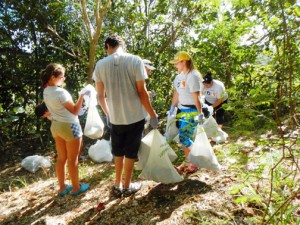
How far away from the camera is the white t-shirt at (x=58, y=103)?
9.73ft

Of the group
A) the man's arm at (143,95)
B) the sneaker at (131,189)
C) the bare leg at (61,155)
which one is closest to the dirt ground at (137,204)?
the sneaker at (131,189)

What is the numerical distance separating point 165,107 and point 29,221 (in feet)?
14.8

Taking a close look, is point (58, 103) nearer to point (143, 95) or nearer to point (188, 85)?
point (143, 95)

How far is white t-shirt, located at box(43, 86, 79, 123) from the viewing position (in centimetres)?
297

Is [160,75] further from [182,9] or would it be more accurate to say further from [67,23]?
[67,23]

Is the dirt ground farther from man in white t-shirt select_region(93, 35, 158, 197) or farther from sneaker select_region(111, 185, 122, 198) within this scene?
man in white t-shirt select_region(93, 35, 158, 197)

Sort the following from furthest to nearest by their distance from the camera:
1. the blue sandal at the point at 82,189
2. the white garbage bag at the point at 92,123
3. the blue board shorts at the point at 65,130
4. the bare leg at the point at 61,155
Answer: the white garbage bag at the point at 92,123, the blue sandal at the point at 82,189, the bare leg at the point at 61,155, the blue board shorts at the point at 65,130

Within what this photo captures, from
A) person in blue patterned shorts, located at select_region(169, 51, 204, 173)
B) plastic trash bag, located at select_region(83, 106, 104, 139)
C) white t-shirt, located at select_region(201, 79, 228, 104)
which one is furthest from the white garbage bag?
white t-shirt, located at select_region(201, 79, 228, 104)

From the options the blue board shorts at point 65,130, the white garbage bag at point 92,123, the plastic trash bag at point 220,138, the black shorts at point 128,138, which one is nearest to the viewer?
the black shorts at point 128,138

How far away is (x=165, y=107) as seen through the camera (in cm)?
700

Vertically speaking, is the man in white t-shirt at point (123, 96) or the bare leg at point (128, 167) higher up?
the man in white t-shirt at point (123, 96)

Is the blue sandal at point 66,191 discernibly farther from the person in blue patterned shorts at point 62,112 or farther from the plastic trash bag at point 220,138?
the plastic trash bag at point 220,138

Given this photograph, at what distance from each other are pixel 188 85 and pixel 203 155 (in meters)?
0.83

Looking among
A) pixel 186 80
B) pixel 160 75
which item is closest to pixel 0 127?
pixel 160 75
